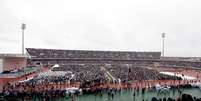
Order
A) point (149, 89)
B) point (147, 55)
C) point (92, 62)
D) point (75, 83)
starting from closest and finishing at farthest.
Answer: point (149, 89) < point (75, 83) < point (92, 62) < point (147, 55)

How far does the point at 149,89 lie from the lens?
132ft

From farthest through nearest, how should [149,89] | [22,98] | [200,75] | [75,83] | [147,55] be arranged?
[147,55], [200,75], [75,83], [149,89], [22,98]

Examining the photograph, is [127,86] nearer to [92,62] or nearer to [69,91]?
[69,91]

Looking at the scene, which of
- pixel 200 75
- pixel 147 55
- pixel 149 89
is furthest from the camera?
pixel 147 55

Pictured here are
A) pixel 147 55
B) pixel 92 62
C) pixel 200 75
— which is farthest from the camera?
pixel 147 55

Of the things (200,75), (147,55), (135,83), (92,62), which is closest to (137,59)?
(147,55)

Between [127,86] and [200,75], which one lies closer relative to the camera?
[127,86]

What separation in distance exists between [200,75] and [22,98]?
3971 cm

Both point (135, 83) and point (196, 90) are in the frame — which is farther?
point (135, 83)

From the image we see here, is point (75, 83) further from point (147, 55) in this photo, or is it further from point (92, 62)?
point (147, 55)

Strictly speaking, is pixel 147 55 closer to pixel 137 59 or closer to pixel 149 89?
pixel 137 59

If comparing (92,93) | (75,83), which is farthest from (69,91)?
(75,83)

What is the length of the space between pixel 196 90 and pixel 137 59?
213 ft

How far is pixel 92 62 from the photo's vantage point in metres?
102
